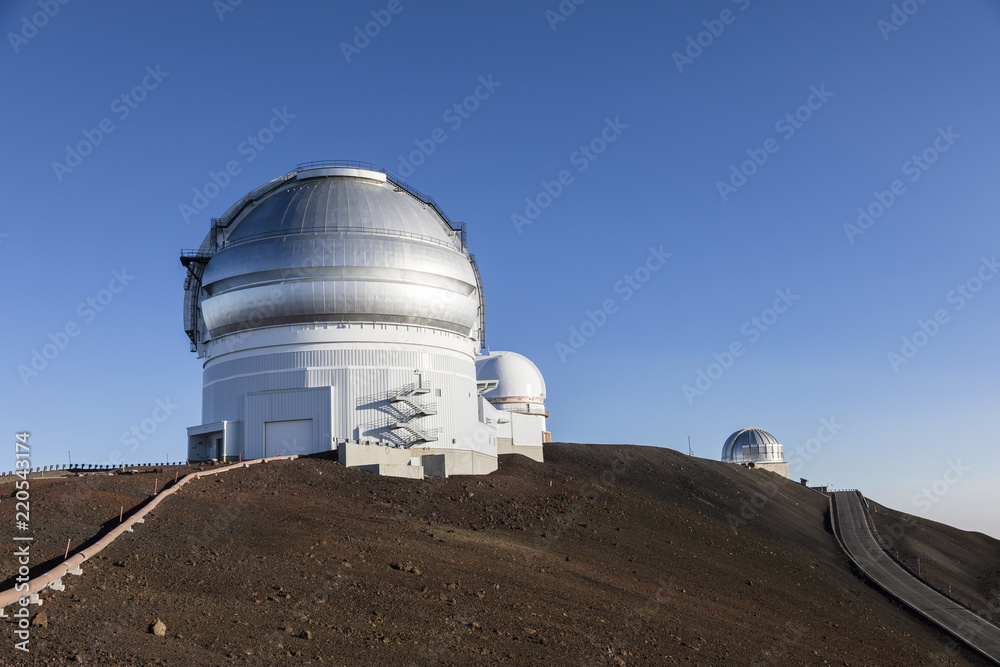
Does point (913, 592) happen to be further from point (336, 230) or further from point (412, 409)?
point (336, 230)

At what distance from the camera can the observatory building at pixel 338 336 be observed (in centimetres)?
3466

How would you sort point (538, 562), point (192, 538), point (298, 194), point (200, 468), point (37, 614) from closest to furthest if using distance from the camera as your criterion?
point (37, 614) < point (192, 538) < point (538, 562) < point (200, 468) < point (298, 194)

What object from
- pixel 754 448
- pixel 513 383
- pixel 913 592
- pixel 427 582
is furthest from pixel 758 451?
pixel 427 582

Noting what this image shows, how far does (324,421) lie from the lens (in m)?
34.3

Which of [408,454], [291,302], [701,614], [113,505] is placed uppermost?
[291,302]

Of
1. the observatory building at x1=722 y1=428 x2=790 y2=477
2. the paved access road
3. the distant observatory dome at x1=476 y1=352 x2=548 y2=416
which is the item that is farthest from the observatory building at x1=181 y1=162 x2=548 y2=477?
the observatory building at x1=722 y1=428 x2=790 y2=477

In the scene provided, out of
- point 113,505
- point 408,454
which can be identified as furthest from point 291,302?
point 113,505

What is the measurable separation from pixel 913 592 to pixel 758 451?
45.4 meters

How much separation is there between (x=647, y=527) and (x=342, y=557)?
1535 centimetres

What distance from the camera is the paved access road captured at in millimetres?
28281

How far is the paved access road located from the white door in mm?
22457

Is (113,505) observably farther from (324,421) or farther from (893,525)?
(893,525)

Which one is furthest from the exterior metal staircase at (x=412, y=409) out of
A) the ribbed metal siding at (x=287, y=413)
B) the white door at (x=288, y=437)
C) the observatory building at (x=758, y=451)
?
the observatory building at (x=758, y=451)

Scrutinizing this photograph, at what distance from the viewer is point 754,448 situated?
78.1 m
